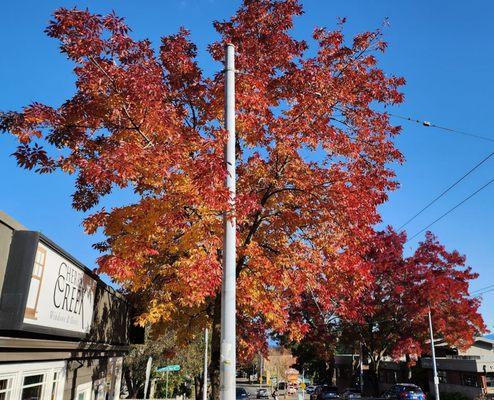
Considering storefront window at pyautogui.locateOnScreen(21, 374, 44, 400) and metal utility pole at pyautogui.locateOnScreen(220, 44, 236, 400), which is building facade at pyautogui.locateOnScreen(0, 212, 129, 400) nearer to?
storefront window at pyautogui.locateOnScreen(21, 374, 44, 400)

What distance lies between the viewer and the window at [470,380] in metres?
37.9

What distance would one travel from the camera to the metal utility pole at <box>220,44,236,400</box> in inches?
255

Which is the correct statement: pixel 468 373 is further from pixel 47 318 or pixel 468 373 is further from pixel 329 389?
pixel 47 318

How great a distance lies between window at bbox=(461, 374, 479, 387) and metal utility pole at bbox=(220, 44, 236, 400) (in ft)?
125

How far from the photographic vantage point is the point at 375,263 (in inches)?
1421

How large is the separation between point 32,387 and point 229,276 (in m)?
4.18

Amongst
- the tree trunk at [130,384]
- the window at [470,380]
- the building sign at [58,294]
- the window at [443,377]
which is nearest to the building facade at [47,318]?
the building sign at [58,294]

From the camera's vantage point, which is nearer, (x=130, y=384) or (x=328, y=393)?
(x=328, y=393)

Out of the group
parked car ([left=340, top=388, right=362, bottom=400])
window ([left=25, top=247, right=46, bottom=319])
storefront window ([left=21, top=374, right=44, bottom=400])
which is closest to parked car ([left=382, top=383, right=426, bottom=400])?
parked car ([left=340, top=388, right=362, bottom=400])

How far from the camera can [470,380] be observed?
127 ft

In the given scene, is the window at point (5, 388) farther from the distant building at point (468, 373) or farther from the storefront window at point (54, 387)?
the distant building at point (468, 373)

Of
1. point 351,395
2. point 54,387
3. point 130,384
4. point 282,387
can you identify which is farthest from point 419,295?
point 282,387

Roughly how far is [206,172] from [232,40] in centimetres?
630

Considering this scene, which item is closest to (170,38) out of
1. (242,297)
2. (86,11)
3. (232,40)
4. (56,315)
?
(232,40)
